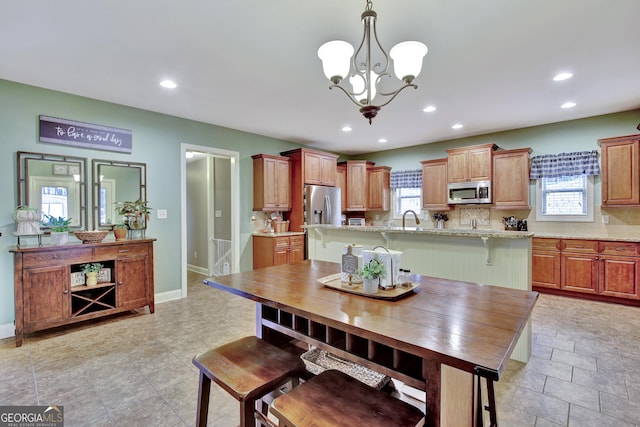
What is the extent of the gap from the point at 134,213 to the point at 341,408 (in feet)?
11.7

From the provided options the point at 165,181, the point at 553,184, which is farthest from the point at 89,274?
the point at 553,184

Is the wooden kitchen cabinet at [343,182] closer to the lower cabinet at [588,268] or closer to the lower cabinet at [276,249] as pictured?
the lower cabinet at [276,249]

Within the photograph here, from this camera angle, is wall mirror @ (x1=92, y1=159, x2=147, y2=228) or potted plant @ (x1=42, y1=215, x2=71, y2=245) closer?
potted plant @ (x1=42, y1=215, x2=71, y2=245)

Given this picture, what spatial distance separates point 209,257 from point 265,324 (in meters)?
4.46

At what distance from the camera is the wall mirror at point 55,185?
309cm

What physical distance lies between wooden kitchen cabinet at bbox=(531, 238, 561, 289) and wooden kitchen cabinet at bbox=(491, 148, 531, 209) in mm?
639

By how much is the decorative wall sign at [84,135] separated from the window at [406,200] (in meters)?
4.95

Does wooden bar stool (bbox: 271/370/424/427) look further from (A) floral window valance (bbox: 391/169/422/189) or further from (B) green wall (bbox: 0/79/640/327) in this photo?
(A) floral window valance (bbox: 391/169/422/189)

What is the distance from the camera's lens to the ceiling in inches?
79.5

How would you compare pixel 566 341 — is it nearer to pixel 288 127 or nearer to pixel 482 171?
pixel 482 171

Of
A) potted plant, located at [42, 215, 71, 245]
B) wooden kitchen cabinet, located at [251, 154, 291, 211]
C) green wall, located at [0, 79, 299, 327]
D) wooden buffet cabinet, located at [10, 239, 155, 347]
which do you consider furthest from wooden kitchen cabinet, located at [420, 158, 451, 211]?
potted plant, located at [42, 215, 71, 245]

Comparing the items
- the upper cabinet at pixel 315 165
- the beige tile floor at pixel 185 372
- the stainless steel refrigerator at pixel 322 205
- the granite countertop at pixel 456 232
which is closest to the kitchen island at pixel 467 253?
the granite countertop at pixel 456 232

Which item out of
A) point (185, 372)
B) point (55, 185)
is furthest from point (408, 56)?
point (55, 185)

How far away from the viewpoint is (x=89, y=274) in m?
Result: 3.17
